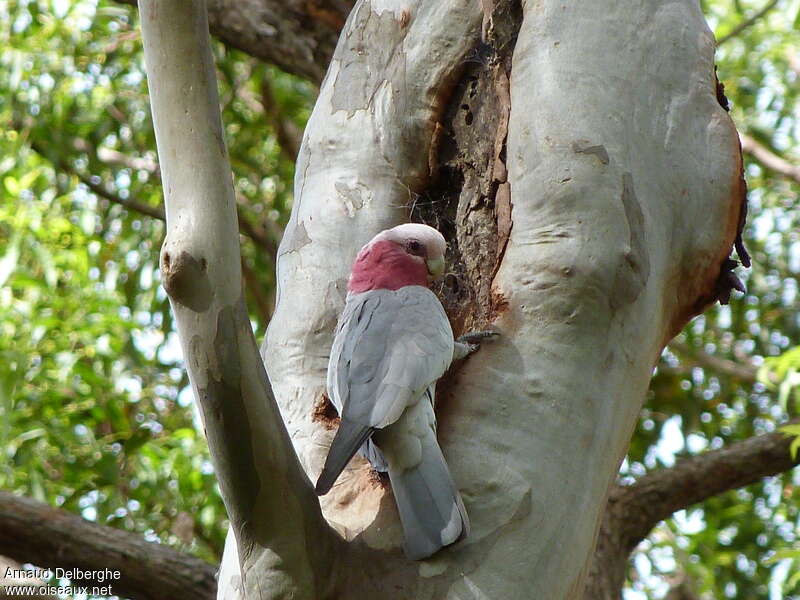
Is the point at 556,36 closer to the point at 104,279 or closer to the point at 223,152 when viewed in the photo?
the point at 223,152

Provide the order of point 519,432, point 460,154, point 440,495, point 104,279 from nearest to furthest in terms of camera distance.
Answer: point 440,495, point 519,432, point 460,154, point 104,279

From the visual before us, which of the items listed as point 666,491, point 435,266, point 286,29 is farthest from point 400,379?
point 286,29

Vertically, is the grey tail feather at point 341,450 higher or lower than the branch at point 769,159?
higher

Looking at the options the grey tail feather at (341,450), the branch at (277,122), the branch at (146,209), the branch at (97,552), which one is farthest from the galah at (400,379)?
the branch at (277,122)

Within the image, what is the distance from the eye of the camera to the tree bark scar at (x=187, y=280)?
4.47ft

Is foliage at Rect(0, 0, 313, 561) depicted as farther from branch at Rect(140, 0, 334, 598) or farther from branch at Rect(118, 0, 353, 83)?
branch at Rect(140, 0, 334, 598)

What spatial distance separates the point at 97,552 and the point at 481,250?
145 cm

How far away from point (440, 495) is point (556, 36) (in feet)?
3.63

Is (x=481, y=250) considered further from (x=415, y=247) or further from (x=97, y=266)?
(x=97, y=266)

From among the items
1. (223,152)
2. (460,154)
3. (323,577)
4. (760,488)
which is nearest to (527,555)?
(323,577)

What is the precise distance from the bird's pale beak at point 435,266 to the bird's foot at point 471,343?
12.0 inches

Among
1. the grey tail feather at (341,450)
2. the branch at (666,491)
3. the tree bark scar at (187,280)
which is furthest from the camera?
the branch at (666,491)

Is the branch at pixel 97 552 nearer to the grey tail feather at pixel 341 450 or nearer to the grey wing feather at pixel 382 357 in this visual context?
the grey wing feather at pixel 382 357

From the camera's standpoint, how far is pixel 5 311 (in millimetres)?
3811
